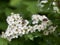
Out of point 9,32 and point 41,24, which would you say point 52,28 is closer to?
point 41,24

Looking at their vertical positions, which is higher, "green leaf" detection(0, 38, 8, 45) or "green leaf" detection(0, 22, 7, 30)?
"green leaf" detection(0, 22, 7, 30)

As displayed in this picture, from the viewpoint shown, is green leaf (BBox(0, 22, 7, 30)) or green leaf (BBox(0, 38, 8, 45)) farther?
green leaf (BBox(0, 22, 7, 30))

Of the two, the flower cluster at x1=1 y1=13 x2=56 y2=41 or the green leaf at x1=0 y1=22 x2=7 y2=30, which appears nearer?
the flower cluster at x1=1 y1=13 x2=56 y2=41

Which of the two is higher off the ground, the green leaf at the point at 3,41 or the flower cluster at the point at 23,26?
the flower cluster at the point at 23,26

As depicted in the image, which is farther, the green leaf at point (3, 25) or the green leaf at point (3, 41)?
the green leaf at point (3, 25)

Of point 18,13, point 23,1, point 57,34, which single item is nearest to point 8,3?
point 23,1

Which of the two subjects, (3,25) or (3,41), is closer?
(3,41)

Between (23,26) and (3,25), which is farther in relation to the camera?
(3,25)

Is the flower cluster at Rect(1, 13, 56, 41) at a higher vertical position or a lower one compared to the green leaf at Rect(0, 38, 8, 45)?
higher
